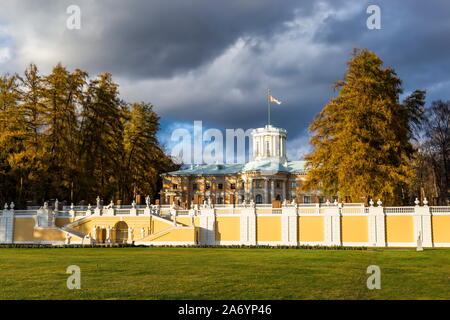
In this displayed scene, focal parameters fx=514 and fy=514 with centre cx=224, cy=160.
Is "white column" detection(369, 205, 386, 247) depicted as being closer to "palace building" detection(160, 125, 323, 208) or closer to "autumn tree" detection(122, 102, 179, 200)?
"autumn tree" detection(122, 102, 179, 200)

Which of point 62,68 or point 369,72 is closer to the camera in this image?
point 369,72

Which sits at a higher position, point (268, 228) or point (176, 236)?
point (268, 228)

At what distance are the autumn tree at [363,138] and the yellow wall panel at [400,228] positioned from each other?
3354 millimetres

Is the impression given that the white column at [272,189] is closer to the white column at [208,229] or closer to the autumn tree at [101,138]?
the autumn tree at [101,138]

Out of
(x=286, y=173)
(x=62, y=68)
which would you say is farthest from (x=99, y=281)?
(x=286, y=173)

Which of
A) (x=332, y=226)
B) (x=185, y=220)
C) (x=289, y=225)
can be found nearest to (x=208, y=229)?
(x=185, y=220)

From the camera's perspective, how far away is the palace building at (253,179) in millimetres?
80875

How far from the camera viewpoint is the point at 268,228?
40062mm

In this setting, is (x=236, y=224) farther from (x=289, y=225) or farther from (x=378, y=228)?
(x=378, y=228)

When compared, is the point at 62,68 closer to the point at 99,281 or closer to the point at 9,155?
the point at 9,155

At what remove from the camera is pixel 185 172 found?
3398 inches

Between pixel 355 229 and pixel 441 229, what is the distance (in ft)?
19.1

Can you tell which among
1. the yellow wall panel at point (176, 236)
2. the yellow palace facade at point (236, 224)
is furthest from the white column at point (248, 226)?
the yellow wall panel at point (176, 236)
